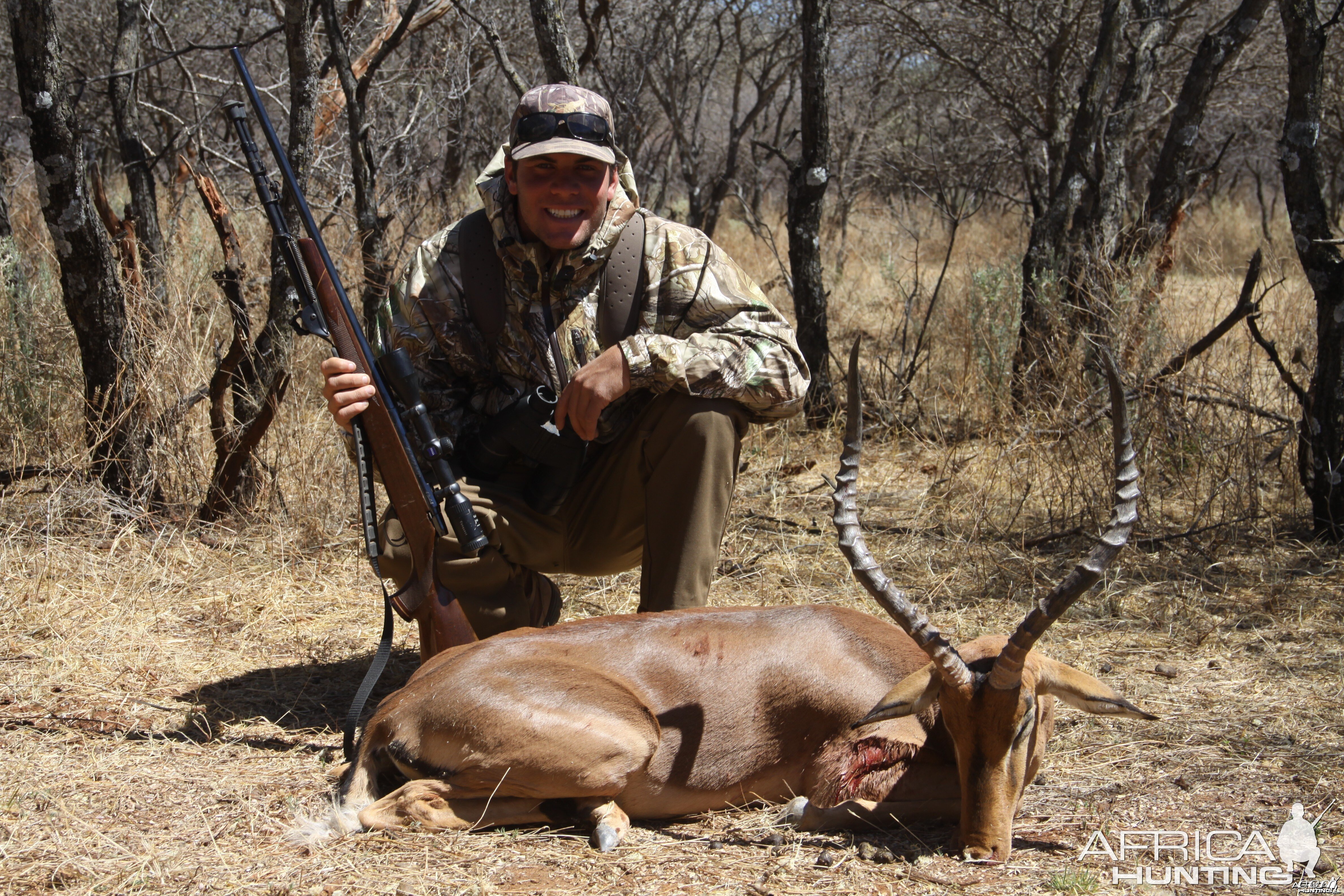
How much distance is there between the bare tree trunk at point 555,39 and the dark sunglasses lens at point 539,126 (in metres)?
1.92

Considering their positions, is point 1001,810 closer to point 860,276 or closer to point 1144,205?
point 1144,205

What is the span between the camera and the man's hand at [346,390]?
3.54 m

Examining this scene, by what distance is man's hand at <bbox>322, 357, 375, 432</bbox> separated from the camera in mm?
3535

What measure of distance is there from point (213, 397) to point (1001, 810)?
4071mm

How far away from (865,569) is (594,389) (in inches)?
44.5

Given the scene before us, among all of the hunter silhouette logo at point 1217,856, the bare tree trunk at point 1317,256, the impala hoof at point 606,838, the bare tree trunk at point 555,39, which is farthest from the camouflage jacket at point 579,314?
the bare tree trunk at point 1317,256

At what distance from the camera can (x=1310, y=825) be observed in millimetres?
2936

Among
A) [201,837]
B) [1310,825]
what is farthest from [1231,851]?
[201,837]

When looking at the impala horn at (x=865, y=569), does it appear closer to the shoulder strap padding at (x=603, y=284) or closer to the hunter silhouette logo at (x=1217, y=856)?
the hunter silhouette logo at (x=1217, y=856)

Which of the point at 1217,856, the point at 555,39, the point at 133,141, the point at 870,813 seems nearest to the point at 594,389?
the point at 870,813

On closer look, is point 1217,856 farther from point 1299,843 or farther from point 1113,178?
point 1113,178

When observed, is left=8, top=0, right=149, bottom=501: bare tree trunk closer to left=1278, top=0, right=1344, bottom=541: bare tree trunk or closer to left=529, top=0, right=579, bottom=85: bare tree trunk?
left=529, top=0, right=579, bottom=85: bare tree trunk

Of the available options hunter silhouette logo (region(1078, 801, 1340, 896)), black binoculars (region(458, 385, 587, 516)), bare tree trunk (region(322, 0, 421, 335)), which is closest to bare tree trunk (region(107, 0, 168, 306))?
bare tree trunk (region(322, 0, 421, 335))

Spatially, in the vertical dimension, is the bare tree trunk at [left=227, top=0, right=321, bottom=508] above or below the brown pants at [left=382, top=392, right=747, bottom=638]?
above
